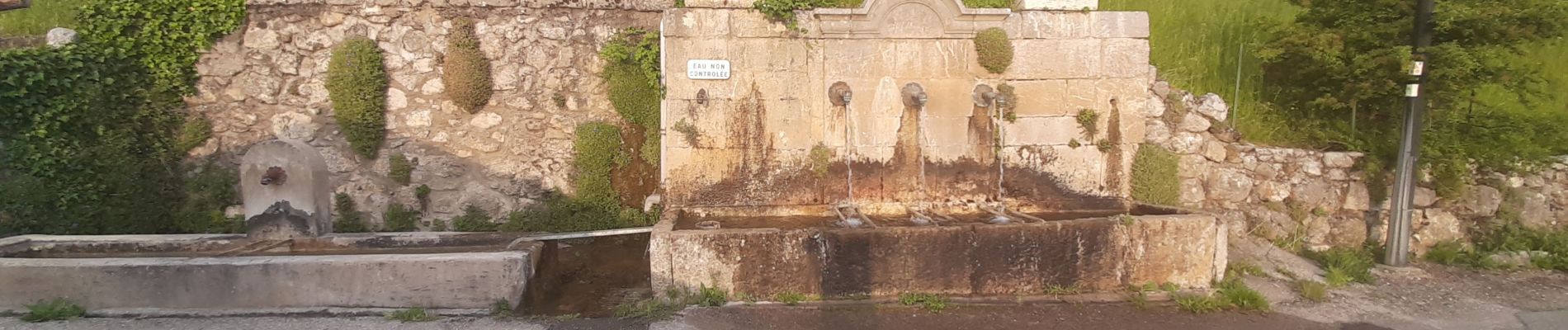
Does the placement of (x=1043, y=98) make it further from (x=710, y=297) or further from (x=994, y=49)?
(x=710, y=297)

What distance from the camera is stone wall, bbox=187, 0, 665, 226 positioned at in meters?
6.53

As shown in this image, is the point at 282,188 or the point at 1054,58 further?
the point at 1054,58

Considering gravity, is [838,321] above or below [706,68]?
below

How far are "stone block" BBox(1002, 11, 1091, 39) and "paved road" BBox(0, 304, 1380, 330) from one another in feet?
7.23

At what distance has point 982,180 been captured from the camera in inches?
250

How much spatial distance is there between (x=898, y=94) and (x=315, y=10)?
481 centimetres

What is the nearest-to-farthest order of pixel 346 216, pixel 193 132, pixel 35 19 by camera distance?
1. pixel 193 132
2. pixel 346 216
3. pixel 35 19

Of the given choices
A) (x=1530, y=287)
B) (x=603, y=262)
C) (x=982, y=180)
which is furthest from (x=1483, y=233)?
(x=603, y=262)

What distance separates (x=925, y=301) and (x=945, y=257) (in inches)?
12.5

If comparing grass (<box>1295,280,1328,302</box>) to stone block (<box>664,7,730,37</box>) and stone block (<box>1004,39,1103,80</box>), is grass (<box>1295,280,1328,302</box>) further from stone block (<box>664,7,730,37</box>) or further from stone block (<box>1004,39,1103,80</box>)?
stone block (<box>664,7,730,37</box>)

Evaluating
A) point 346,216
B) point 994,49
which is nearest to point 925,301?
point 994,49

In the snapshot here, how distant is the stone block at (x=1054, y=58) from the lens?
6.22 m

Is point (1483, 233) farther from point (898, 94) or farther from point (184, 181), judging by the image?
point (184, 181)

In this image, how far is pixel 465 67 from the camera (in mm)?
6461
